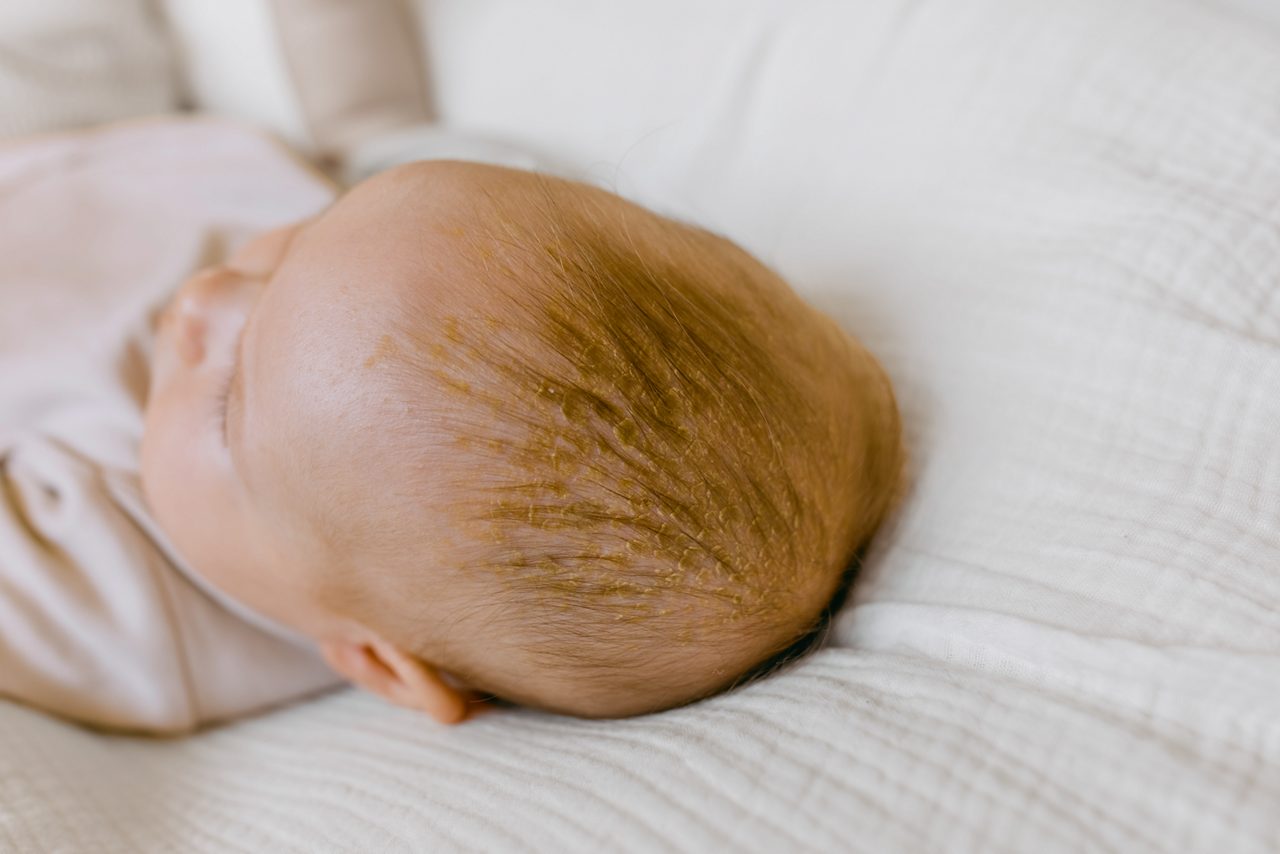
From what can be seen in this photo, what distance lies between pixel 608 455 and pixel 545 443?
4 centimetres

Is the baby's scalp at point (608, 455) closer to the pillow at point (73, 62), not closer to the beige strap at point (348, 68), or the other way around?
the beige strap at point (348, 68)

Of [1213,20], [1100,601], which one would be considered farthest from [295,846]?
[1213,20]

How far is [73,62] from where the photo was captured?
44.1 inches

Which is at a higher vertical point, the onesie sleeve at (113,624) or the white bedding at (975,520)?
the white bedding at (975,520)

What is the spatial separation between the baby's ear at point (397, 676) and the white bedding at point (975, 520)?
0.07 feet

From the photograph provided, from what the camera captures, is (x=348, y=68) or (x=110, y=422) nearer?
(x=110, y=422)

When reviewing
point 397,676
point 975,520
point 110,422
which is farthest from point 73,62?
point 975,520

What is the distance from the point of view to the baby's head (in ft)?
1.87

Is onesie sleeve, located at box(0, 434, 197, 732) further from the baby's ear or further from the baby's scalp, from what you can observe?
the baby's scalp

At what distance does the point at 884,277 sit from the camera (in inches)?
31.9

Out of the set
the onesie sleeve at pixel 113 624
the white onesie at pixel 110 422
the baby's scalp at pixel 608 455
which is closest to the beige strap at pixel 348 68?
the white onesie at pixel 110 422

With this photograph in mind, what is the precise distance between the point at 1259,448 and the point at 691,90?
64cm

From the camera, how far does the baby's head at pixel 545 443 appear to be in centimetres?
57

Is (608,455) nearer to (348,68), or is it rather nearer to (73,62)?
(348,68)
